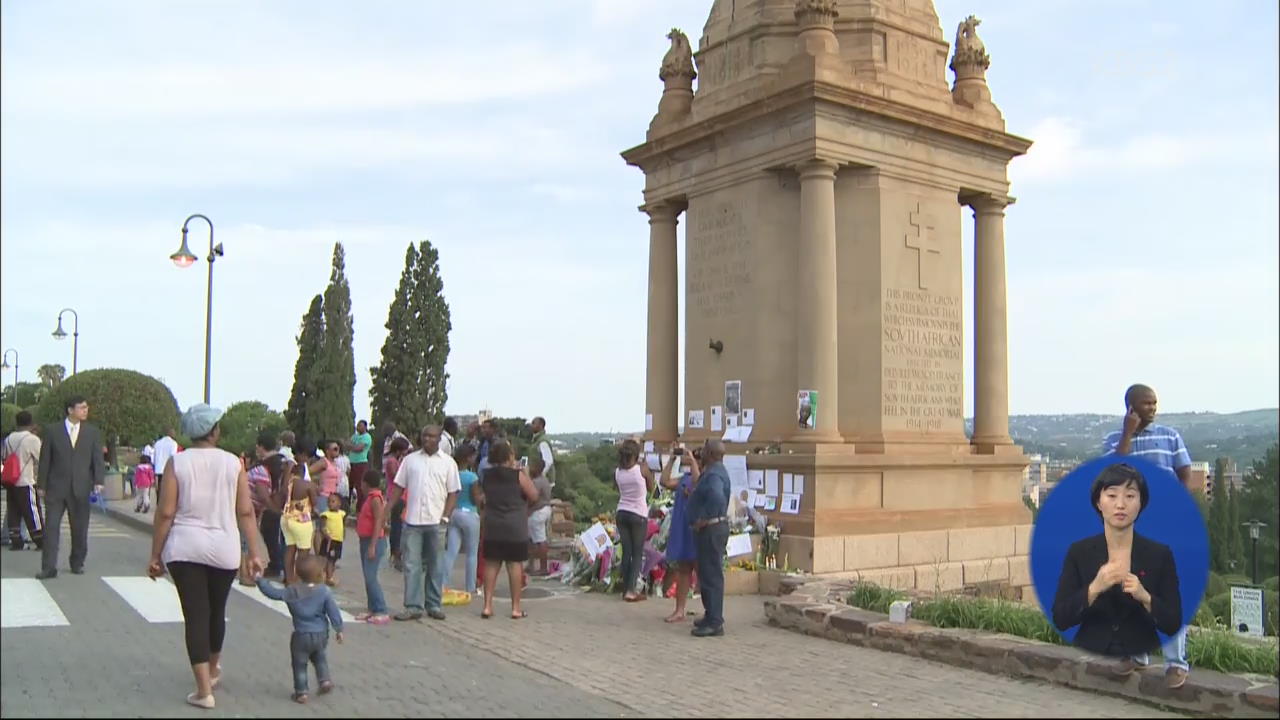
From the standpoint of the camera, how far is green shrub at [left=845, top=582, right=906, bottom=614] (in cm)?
1080

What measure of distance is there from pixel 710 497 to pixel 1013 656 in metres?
3.11

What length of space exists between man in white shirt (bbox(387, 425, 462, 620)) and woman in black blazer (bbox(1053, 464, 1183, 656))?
18.8 feet

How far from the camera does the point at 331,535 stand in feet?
40.7

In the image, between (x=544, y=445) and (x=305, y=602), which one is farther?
(x=544, y=445)

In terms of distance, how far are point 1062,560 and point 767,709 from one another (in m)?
2.18

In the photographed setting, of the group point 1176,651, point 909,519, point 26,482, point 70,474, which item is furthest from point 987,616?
point 26,482

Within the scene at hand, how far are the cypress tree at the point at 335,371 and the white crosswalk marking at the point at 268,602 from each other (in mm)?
37190

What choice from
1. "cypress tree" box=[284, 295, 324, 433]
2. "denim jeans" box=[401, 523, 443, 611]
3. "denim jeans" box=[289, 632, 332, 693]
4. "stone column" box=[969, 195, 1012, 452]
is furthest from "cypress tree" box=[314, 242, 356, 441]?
"denim jeans" box=[289, 632, 332, 693]

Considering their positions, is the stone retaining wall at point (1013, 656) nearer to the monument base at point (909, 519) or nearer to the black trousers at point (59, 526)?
the monument base at point (909, 519)

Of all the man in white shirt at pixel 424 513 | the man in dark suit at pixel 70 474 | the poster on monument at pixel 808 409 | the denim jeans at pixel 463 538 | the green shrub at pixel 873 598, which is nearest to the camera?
the man in white shirt at pixel 424 513

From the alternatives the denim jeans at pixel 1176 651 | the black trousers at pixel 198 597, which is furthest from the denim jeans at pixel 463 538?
the denim jeans at pixel 1176 651

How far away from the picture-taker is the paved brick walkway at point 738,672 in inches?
291

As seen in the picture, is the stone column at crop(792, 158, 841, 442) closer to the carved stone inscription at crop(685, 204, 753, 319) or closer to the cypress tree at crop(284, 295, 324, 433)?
the carved stone inscription at crop(685, 204, 753, 319)

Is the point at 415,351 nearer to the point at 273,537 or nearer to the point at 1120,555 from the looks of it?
the point at 273,537
